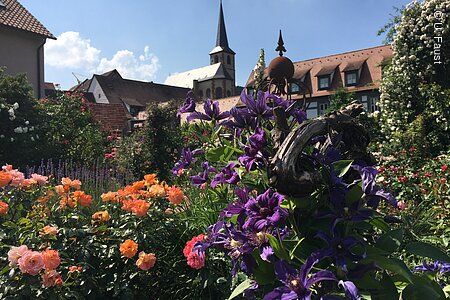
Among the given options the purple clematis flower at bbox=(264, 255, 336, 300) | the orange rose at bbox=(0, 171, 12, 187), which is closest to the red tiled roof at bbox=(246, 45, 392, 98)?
the orange rose at bbox=(0, 171, 12, 187)

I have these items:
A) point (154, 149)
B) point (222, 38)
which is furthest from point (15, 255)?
point (222, 38)

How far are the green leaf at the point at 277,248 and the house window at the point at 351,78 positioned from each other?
1094 inches

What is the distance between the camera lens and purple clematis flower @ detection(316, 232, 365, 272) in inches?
34.3

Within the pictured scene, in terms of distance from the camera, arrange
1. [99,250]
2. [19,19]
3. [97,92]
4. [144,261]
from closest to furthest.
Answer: [144,261]
[99,250]
[19,19]
[97,92]

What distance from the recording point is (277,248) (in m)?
0.95

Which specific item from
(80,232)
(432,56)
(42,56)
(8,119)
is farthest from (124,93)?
(80,232)

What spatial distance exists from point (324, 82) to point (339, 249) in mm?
28847

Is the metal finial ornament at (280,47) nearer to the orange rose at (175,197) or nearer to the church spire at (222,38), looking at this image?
the orange rose at (175,197)

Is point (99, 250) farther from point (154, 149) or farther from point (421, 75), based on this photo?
point (421, 75)

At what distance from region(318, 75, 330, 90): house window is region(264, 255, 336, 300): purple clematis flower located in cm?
2859

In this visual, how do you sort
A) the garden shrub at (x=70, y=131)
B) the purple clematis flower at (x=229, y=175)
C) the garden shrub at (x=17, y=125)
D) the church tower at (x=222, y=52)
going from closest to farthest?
the purple clematis flower at (x=229, y=175), the garden shrub at (x=17, y=125), the garden shrub at (x=70, y=131), the church tower at (x=222, y=52)

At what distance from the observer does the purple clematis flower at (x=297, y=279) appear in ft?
2.75

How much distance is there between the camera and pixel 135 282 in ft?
7.36

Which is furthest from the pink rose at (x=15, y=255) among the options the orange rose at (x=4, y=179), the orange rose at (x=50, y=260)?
the orange rose at (x=4, y=179)
